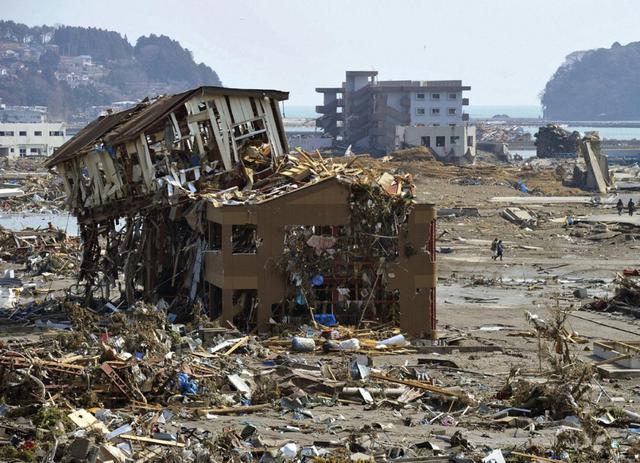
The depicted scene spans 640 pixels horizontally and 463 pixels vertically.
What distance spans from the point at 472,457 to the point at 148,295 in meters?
12.3

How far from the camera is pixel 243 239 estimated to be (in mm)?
22016

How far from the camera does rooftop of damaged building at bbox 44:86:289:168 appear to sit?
23.7 m

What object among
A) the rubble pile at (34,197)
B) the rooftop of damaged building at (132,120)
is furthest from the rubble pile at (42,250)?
the rubble pile at (34,197)

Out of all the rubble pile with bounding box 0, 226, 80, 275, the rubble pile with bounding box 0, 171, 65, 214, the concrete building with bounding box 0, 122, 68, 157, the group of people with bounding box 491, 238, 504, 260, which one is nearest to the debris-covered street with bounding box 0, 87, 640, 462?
the rubble pile with bounding box 0, 226, 80, 275

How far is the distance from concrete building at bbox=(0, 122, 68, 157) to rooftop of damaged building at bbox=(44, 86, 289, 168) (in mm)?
99120

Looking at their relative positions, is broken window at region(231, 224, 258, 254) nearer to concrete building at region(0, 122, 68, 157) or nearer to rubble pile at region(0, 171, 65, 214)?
rubble pile at region(0, 171, 65, 214)

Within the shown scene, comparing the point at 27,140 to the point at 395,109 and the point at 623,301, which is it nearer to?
the point at 395,109

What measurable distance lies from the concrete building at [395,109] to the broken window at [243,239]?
9028cm

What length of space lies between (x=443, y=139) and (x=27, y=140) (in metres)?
47.4

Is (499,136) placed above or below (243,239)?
below

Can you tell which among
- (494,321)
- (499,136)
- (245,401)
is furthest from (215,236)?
(499,136)

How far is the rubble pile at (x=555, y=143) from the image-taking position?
111 metres

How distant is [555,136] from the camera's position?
11262 cm

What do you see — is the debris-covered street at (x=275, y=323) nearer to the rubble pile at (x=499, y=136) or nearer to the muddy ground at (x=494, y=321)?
the muddy ground at (x=494, y=321)
